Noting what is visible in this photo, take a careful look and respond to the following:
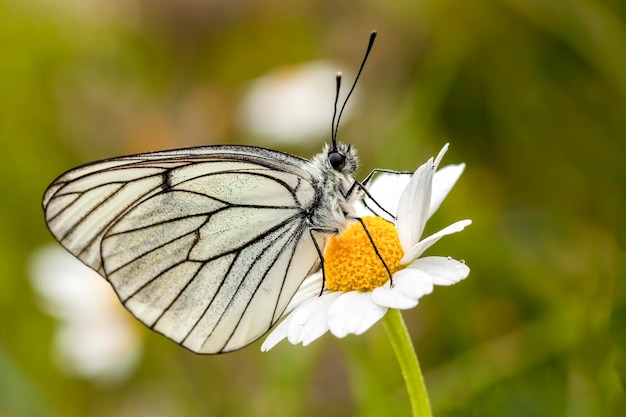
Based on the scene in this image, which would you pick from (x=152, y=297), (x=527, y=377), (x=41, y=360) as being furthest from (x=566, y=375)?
(x=41, y=360)

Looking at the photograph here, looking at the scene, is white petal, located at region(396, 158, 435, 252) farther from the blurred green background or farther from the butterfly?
the blurred green background

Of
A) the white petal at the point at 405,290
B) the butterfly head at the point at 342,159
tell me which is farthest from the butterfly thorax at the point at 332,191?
the white petal at the point at 405,290

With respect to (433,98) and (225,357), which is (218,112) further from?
(433,98)

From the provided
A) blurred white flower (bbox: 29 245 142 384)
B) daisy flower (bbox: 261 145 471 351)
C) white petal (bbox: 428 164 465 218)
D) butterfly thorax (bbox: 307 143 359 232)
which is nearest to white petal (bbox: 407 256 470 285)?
daisy flower (bbox: 261 145 471 351)

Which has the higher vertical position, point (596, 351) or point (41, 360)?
point (41, 360)

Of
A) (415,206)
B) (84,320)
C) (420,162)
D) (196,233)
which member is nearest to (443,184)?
(415,206)
